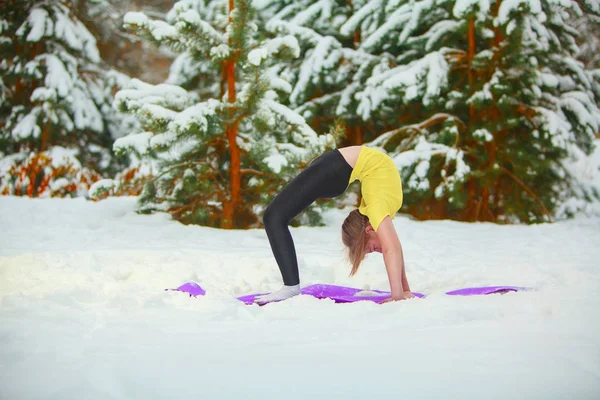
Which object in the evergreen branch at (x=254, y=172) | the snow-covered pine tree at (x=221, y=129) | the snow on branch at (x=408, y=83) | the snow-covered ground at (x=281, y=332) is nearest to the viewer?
the snow-covered ground at (x=281, y=332)

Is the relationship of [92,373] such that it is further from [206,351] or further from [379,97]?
[379,97]

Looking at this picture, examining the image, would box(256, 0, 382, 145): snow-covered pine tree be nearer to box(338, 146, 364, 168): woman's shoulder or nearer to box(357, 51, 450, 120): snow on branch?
box(357, 51, 450, 120): snow on branch

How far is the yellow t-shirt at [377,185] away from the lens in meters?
2.56

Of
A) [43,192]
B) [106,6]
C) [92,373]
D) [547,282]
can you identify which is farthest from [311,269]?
[106,6]

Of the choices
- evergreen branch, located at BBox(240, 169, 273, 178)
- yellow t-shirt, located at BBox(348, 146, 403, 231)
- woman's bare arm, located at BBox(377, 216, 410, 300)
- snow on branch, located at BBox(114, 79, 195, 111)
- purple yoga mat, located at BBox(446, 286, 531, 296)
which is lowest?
purple yoga mat, located at BBox(446, 286, 531, 296)

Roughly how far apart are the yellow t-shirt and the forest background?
221 cm

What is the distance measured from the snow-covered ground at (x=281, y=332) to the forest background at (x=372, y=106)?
1.69m

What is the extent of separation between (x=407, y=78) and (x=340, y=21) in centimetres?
183

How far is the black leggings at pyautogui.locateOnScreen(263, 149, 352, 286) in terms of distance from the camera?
107 inches

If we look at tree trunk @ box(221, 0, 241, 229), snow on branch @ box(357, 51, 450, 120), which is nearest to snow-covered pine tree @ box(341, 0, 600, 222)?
snow on branch @ box(357, 51, 450, 120)

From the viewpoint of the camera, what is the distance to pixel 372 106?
6441 mm

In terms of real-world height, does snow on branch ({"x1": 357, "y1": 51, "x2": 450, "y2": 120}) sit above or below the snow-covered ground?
above

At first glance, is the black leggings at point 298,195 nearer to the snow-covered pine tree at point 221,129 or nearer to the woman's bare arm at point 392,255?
the woman's bare arm at point 392,255

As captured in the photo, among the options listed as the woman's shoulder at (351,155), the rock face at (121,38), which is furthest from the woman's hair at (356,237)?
the rock face at (121,38)
